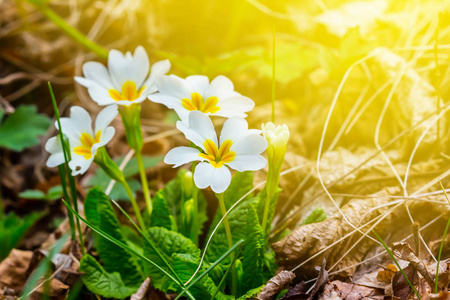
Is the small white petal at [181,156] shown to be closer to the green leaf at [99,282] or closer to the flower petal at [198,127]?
the flower petal at [198,127]

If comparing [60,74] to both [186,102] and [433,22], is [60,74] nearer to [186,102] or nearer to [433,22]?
[186,102]

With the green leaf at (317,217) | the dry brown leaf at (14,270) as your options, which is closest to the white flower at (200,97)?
the green leaf at (317,217)

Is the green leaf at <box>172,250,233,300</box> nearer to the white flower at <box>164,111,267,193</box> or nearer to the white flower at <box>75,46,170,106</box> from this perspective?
the white flower at <box>164,111,267,193</box>

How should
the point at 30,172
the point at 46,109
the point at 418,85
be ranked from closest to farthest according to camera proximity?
the point at 418,85, the point at 30,172, the point at 46,109

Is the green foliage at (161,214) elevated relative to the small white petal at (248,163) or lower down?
lower down

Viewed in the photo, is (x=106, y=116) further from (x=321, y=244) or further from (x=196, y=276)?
(x=321, y=244)

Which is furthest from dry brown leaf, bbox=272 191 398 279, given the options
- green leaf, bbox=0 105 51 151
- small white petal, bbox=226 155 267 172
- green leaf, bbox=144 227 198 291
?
green leaf, bbox=0 105 51 151

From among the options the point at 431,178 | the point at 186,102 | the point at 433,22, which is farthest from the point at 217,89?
the point at 433,22
